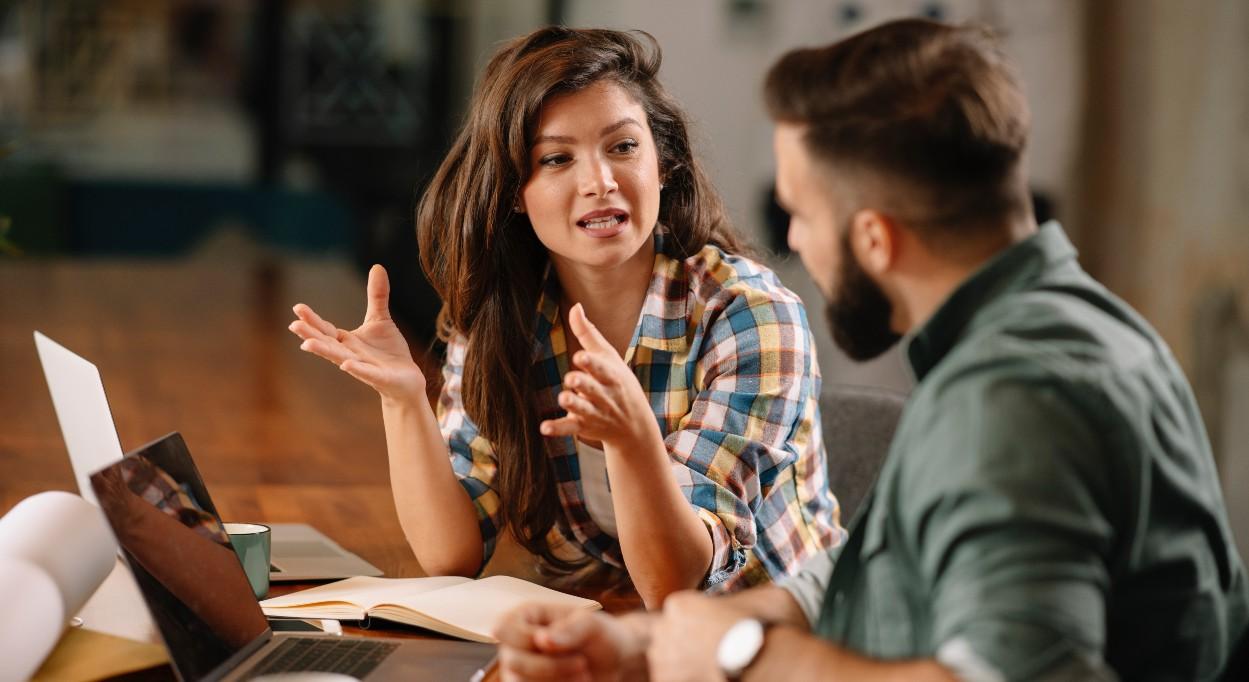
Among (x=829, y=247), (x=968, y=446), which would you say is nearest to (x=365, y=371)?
(x=829, y=247)

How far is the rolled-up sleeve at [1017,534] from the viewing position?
73cm

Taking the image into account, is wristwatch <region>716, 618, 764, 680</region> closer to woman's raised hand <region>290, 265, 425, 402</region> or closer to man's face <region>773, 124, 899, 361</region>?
man's face <region>773, 124, 899, 361</region>

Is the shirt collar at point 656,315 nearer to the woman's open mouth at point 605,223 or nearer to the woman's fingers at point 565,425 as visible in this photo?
the woman's open mouth at point 605,223

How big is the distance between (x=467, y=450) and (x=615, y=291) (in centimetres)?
27

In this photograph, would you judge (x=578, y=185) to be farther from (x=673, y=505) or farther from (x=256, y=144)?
(x=256, y=144)

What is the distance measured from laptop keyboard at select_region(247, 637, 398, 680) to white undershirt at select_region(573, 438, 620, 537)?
0.49 metres

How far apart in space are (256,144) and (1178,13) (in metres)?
7.17

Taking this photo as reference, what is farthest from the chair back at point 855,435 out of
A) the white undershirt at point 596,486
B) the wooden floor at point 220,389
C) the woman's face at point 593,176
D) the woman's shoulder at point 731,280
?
the wooden floor at point 220,389

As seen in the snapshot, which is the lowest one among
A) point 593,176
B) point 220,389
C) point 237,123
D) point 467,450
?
point 220,389

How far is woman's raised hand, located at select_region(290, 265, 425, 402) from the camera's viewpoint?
56.7 inches

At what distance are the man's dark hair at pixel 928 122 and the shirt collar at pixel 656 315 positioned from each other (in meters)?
0.81

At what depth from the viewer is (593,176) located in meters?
1.57

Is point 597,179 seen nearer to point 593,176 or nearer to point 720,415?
point 593,176

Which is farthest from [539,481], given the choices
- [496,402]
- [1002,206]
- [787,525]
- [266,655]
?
[1002,206]
